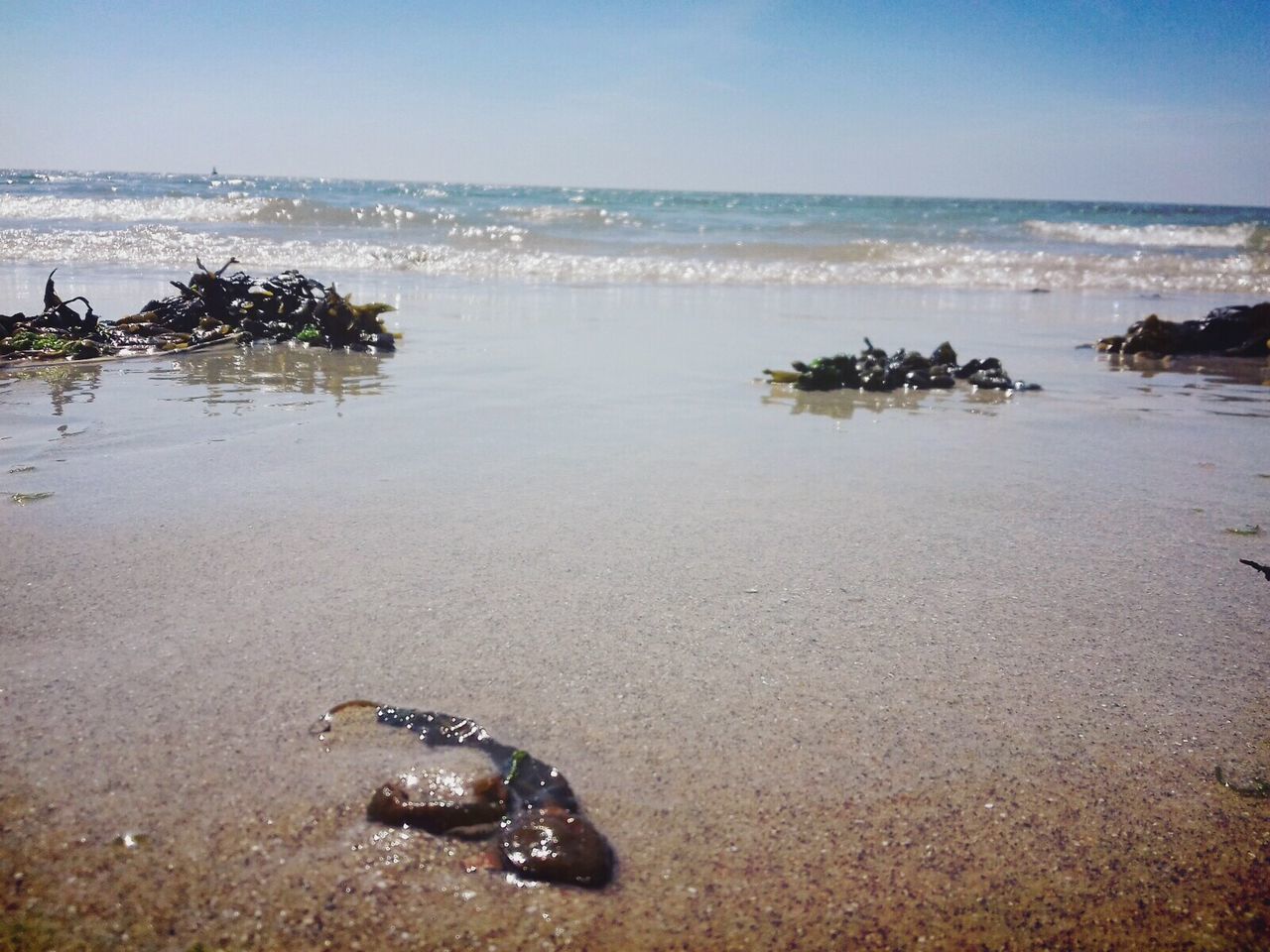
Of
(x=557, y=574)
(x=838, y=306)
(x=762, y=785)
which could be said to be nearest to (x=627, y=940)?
(x=762, y=785)

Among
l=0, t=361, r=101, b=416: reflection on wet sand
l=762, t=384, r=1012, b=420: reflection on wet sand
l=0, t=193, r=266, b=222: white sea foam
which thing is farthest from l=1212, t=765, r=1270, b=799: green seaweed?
l=0, t=193, r=266, b=222: white sea foam

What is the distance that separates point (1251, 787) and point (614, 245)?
14.9 m

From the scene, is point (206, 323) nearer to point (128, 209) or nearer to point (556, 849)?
point (556, 849)

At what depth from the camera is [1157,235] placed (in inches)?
933

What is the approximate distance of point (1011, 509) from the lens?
2.40 m

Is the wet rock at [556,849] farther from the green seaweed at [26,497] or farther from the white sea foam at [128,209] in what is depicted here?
the white sea foam at [128,209]

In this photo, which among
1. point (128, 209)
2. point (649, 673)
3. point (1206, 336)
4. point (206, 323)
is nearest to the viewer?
point (649, 673)

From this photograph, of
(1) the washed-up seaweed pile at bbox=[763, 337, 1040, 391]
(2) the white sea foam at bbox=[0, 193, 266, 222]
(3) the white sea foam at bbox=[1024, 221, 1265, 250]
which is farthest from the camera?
(3) the white sea foam at bbox=[1024, 221, 1265, 250]

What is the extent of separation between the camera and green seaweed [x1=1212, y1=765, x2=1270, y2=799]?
125 centimetres

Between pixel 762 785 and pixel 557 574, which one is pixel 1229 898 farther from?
pixel 557 574

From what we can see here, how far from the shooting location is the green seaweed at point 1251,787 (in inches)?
49.1

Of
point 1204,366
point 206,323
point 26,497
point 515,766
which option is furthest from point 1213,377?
point 206,323

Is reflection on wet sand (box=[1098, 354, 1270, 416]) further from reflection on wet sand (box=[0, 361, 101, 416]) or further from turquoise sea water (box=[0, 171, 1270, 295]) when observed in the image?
turquoise sea water (box=[0, 171, 1270, 295])

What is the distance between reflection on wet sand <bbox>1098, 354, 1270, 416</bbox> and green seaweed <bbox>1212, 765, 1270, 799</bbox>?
3176 mm
